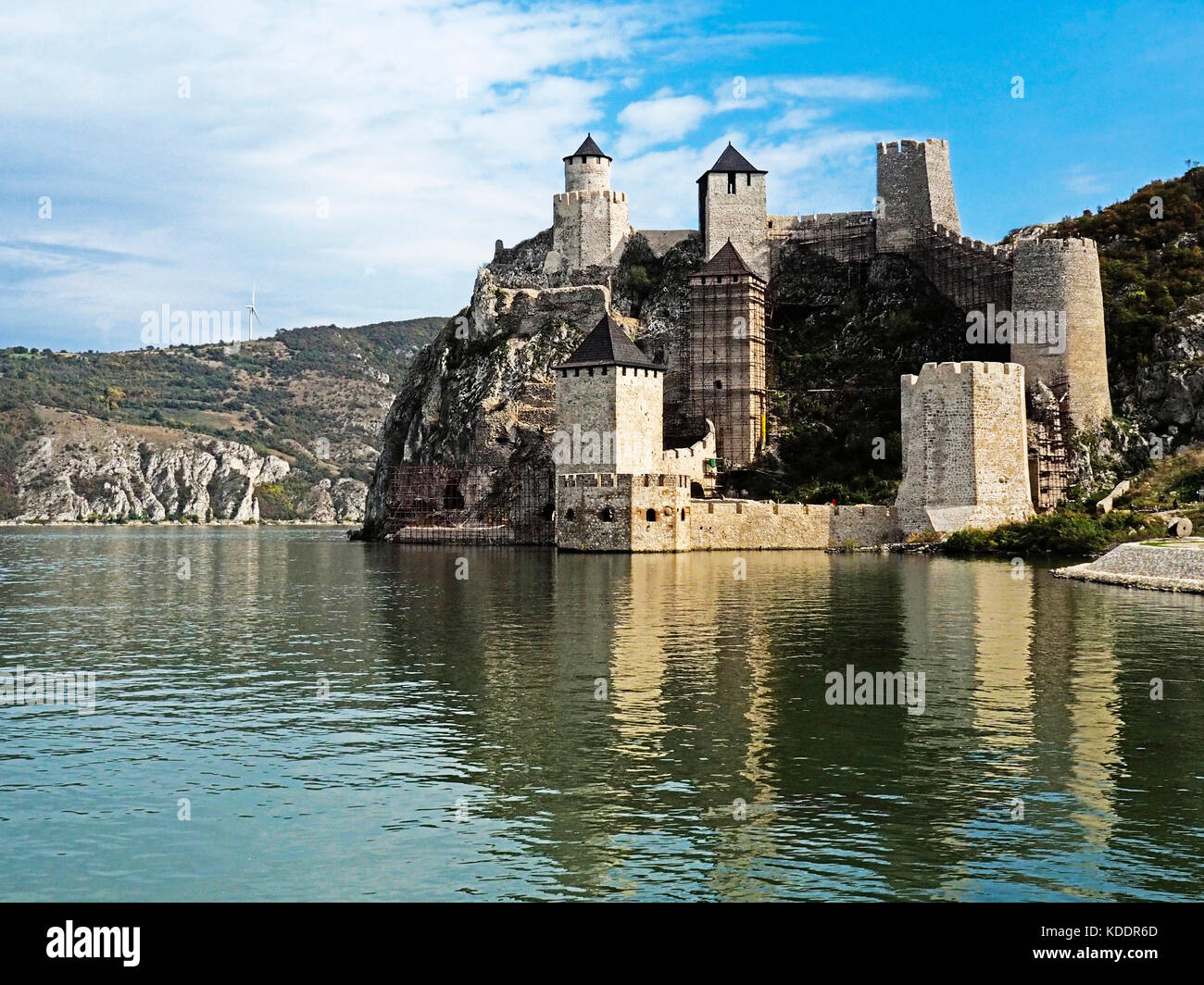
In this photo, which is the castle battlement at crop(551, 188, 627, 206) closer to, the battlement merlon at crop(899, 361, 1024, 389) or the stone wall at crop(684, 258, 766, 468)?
the stone wall at crop(684, 258, 766, 468)

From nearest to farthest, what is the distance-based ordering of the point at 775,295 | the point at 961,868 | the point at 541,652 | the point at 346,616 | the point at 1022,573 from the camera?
1. the point at 961,868
2. the point at 541,652
3. the point at 346,616
4. the point at 1022,573
5. the point at 775,295

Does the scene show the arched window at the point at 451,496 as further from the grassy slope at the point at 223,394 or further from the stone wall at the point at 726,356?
the grassy slope at the point at 223,394

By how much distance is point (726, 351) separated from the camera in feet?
194

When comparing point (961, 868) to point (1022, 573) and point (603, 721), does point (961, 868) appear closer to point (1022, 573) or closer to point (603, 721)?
point (603, 721)

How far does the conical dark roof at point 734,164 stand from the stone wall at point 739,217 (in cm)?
23

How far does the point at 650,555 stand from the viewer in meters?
45.8

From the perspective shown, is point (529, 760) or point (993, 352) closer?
point (529, 760)

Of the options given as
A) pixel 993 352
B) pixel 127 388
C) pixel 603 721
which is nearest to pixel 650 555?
pixel 993 352

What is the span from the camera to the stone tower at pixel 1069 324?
50.2 m

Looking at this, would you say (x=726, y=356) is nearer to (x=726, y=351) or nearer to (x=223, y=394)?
(x=726, y=351)

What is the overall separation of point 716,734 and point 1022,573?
23947 mm

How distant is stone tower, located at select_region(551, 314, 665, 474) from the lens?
48.3 meters

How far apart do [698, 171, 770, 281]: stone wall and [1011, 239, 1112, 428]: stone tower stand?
51.6ft
